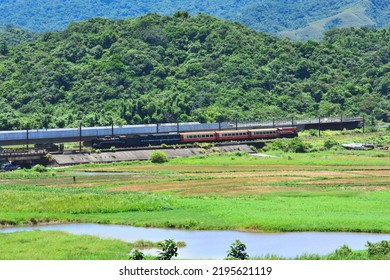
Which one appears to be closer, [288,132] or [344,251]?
[344,251]

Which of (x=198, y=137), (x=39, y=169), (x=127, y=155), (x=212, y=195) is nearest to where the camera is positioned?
(x=212, y=195)

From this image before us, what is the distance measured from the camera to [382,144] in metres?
125

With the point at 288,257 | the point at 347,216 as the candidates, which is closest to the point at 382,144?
the point at 347,216

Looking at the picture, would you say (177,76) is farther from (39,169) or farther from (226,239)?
(226,239)

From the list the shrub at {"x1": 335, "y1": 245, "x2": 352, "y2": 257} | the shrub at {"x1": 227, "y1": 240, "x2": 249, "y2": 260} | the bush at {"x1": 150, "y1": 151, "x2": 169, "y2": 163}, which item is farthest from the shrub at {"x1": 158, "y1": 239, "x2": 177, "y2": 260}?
the bush at {"x1": 150, "y1": 151, "x2": 169, "y2": 163}

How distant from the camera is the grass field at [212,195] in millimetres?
58844

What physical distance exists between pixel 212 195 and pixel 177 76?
3836 inches

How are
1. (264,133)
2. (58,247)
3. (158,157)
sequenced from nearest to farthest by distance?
(58,247), (158,157), (264,133)

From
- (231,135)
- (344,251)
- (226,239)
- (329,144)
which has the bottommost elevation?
(226,239)

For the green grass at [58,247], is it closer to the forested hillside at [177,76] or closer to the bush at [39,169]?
the bush at [39,169]

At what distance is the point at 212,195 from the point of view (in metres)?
72.1

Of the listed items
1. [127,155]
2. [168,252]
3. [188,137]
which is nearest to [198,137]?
[188,137]

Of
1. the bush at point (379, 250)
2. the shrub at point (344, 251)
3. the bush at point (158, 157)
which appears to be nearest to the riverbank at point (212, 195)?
the bush at point (158, 157)

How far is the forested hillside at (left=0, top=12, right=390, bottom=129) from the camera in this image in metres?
147
